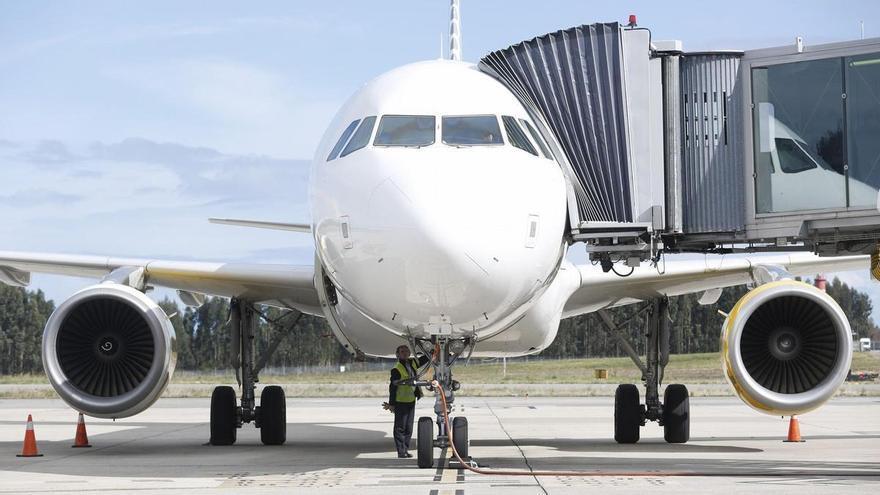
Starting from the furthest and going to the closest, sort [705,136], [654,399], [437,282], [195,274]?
[654,399] → [195,274] → [705,136] → [437,282]

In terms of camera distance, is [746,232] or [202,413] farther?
[202,413]

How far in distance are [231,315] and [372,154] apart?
261 inches

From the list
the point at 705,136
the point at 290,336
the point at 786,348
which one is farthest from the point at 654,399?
the point at 290,336

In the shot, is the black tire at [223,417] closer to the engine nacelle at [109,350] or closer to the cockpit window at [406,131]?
the engine nacelle at [109,350]

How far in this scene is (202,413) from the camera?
92.2 ft

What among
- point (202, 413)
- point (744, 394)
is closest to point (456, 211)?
point (744, 394)

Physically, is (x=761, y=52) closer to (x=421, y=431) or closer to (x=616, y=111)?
(x=616, y=111)

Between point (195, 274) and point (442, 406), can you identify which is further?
point (195, 274)

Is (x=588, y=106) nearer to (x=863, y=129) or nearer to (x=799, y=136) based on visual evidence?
(x=799, y=136)

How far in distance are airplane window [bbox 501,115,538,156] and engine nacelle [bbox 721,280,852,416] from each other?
3100mm

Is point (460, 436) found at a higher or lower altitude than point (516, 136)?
lower

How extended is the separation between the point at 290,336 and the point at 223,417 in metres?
106

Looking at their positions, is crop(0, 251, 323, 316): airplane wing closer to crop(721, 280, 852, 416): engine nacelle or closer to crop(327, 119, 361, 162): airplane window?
crop(327, 119, 361, 162): airplane window

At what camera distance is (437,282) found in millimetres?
10453
